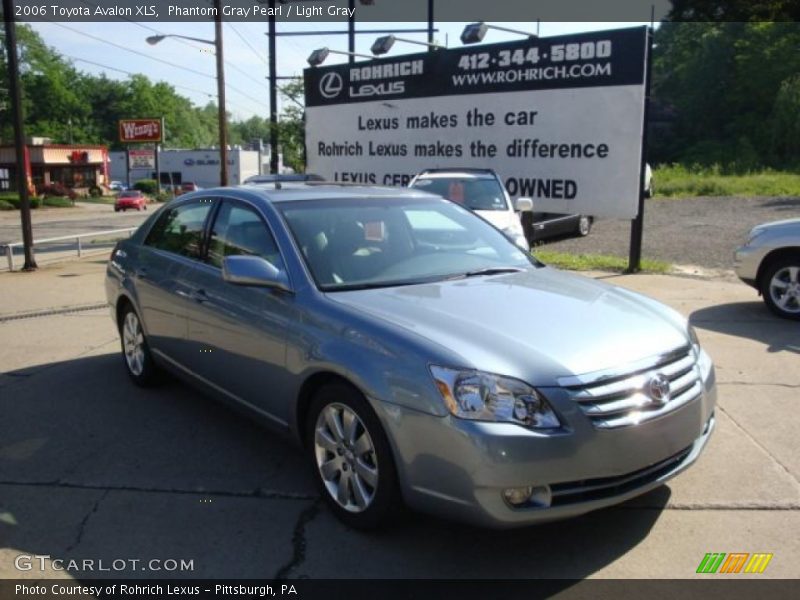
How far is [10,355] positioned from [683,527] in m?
6.13

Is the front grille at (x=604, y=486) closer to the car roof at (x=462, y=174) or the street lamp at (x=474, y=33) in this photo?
the car roof at (x=462, y=174)

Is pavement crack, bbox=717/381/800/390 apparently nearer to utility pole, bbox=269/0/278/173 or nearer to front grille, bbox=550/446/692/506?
front grille, bbox=550/446/692/506

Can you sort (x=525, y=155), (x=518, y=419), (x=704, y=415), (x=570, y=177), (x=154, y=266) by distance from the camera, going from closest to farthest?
(x=518, y=419) → (x=704, y=415) → (x=154, y=266) → (x=570, y=177) → (x=525, y=155)

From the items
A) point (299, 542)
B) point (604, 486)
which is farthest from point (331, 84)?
point (604, 486)

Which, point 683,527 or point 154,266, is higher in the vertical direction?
point 154,266

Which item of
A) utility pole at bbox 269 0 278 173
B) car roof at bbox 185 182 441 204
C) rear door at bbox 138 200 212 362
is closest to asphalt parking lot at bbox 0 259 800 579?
rear door at bbox 138 200 212 362

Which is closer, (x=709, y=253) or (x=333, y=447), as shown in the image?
(x=333, y=447)

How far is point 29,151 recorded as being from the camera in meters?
65.2

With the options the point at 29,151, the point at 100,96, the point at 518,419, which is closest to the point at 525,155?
the point at 518,419

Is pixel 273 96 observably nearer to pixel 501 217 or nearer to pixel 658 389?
pixel 501 217

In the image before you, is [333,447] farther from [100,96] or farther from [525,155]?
[100,96]

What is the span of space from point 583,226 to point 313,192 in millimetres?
13155

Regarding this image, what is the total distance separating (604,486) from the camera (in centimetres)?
302

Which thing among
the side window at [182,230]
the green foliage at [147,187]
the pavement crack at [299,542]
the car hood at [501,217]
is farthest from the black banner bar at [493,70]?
the green foliage at [147,187]
